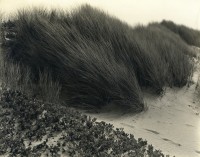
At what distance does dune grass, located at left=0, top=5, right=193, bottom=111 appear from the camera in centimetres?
563

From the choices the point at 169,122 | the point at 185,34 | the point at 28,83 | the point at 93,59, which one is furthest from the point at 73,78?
the point at 185,34

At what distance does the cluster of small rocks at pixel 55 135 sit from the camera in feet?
12.8

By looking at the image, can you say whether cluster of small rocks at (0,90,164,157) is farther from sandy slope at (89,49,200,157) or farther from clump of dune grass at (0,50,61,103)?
clump of dune grass at (0,50,61,103)

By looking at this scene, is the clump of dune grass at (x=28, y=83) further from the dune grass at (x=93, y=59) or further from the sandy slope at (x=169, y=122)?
the sandy slope at (x=169, y=122)

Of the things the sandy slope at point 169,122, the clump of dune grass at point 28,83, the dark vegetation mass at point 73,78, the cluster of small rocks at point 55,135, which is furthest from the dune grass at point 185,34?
the cluster of small rocks at point 55,135

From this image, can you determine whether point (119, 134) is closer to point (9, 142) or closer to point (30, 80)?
point (9, 142)

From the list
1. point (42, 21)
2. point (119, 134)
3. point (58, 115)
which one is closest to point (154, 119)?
point (119, 134)

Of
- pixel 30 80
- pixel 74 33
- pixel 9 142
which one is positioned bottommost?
pixel 9 142

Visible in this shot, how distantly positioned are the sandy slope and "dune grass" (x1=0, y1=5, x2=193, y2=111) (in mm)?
220

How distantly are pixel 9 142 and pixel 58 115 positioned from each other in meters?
0.76

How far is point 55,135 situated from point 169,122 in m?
1.93

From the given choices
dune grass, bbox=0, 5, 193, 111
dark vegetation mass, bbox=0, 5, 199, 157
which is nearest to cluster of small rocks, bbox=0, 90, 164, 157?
dark vegetation mass, bbox=0, 5, 199, 157

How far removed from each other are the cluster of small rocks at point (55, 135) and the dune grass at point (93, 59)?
98 cm

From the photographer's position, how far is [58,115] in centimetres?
450
